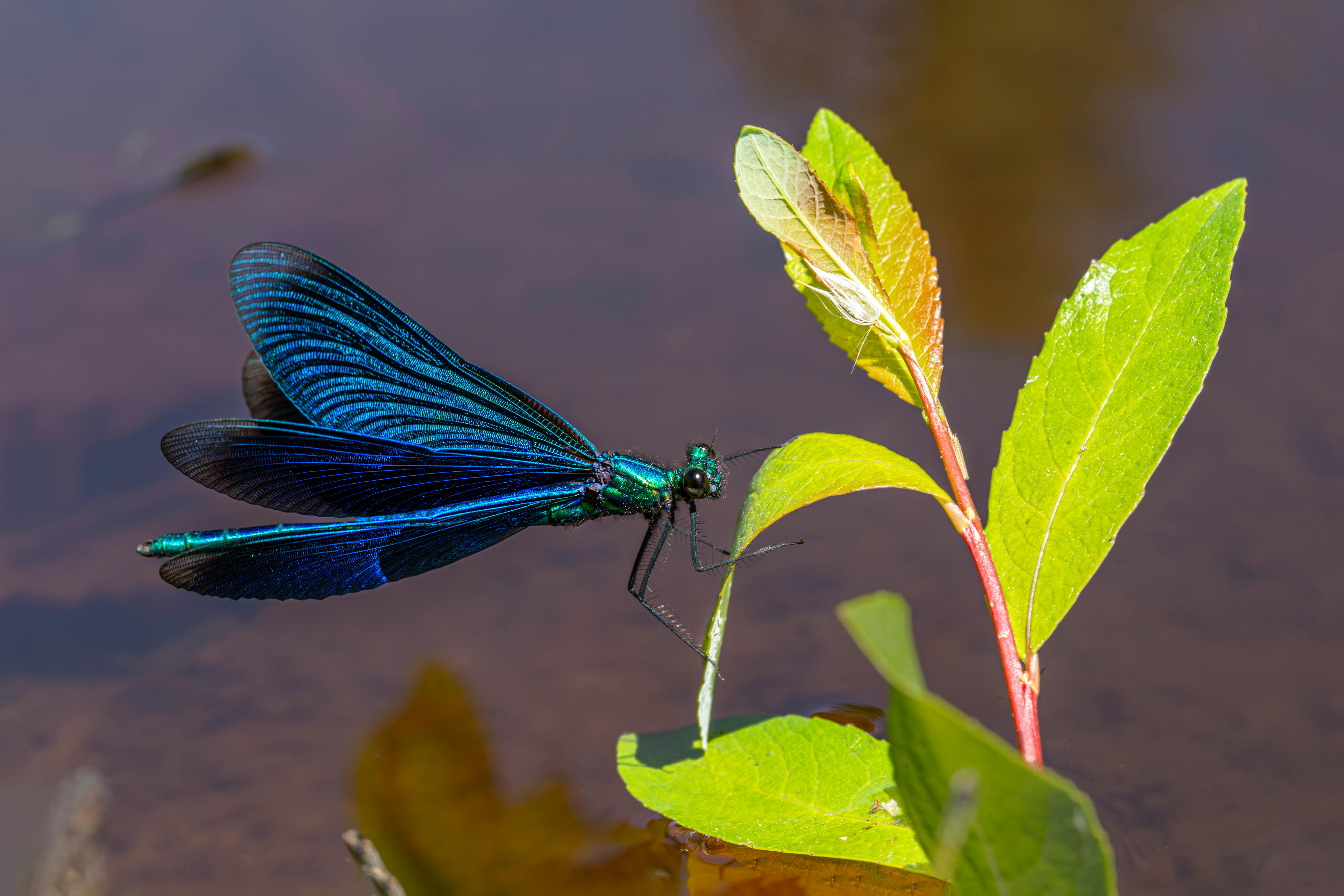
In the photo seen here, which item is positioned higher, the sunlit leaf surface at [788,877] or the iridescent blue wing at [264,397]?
the iridescent blue wing at [264,397]

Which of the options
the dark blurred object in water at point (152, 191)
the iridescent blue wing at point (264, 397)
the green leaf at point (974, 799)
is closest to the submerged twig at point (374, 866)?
the green leaf at point (974, 799)

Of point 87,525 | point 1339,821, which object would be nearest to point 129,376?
point 87,525

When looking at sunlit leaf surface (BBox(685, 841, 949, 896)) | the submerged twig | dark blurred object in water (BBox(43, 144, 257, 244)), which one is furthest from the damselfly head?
dark blurred object in water (BBox(43, 144, 257, 244))

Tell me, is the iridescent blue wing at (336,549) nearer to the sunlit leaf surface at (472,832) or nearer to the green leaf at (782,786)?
the sunlit leaf surface at (472,832)

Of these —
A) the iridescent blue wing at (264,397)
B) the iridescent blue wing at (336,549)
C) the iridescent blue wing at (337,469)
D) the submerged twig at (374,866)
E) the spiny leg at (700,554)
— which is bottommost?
the submerged twig at (374,866)

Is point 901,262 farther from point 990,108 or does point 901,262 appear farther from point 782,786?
point 990,108

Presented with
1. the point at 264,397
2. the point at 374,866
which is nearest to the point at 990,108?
the point at 264,397

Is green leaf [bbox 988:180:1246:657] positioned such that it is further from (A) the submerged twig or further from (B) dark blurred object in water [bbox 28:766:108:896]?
(B) dark blurred object in water [bbox 28:766:108:896]
